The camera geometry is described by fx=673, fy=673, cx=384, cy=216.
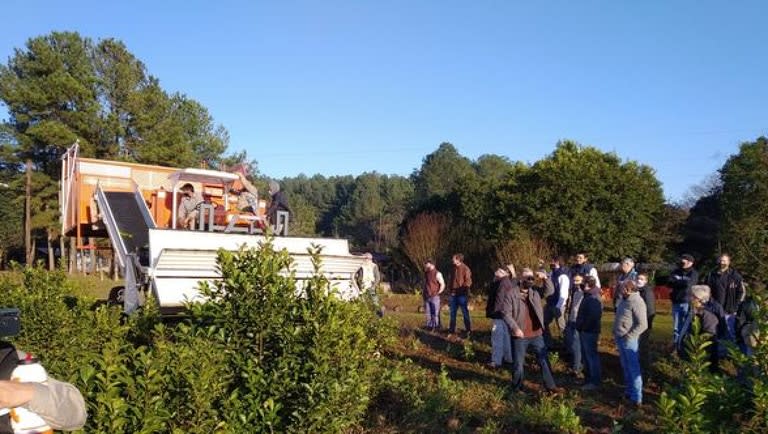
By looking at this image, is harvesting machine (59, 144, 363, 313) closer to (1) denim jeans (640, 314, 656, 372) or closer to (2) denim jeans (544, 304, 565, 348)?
(2) denim jeans (544, 304, 565, 348)

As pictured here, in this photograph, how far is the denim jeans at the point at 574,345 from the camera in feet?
31.7

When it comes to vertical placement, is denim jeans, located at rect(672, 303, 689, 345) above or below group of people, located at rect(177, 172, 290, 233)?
below

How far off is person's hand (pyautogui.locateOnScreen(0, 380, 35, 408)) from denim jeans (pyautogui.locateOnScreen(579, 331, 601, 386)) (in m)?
7.79

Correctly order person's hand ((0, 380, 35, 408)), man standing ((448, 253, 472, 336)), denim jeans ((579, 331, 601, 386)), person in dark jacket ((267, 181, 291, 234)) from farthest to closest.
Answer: man standing ((448, 253, 472, 336)) < person in dark jacket ((267, 181, 291, 234)) < denim jeans ((579, 331, 601, 386)) < person's hand ((0, 380, 35, 408))

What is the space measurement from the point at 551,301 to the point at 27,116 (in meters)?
38.9

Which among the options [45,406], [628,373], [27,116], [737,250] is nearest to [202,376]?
[45,406]

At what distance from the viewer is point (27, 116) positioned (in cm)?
4047

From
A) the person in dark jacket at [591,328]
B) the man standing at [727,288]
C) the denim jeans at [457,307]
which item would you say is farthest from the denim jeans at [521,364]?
the denim jeans at [457,307]

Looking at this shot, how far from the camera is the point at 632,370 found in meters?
8.25

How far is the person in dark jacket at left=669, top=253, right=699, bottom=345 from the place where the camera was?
10453mm

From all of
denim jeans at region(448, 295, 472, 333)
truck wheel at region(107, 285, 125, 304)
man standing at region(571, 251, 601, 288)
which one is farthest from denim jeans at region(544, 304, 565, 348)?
truck wheel at region(107, 285, 125, 304)

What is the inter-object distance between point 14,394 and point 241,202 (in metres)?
8.67

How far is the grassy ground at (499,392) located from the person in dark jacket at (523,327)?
26 cm

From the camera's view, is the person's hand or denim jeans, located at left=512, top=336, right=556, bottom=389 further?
denim jeans, located at left=512, top=336, right=556, bottom=389
